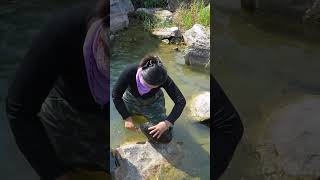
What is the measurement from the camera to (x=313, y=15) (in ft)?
5.57

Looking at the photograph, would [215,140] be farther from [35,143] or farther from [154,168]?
[154,168]

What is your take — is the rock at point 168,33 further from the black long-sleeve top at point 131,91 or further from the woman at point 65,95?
the woman at point 65,95

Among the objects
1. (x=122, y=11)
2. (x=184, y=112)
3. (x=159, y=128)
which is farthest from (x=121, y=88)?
(x=122, y=11)

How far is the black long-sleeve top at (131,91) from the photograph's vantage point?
1830 mm

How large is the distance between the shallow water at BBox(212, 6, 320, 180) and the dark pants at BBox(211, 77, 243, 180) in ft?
0.10

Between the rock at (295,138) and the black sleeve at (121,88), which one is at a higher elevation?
the black sleeve at (121,88)

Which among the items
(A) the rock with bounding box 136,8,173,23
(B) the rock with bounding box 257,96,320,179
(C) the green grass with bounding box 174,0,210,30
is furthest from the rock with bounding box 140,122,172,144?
(A) the rock with bounding box 136,8,173,23

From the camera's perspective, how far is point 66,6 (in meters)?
1.33

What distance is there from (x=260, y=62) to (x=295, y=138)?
34cm

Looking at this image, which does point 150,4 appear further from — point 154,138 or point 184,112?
point 154,138

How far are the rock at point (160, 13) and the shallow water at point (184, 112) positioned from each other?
0.61 ft

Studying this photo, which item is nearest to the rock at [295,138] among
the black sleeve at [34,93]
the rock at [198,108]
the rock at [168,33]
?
the black sleeve at [34,93]

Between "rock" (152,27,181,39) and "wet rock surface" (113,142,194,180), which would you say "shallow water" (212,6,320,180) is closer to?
"wet rock surface" (113,142,194,180)

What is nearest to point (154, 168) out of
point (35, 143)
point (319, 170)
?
point (319, 170)
